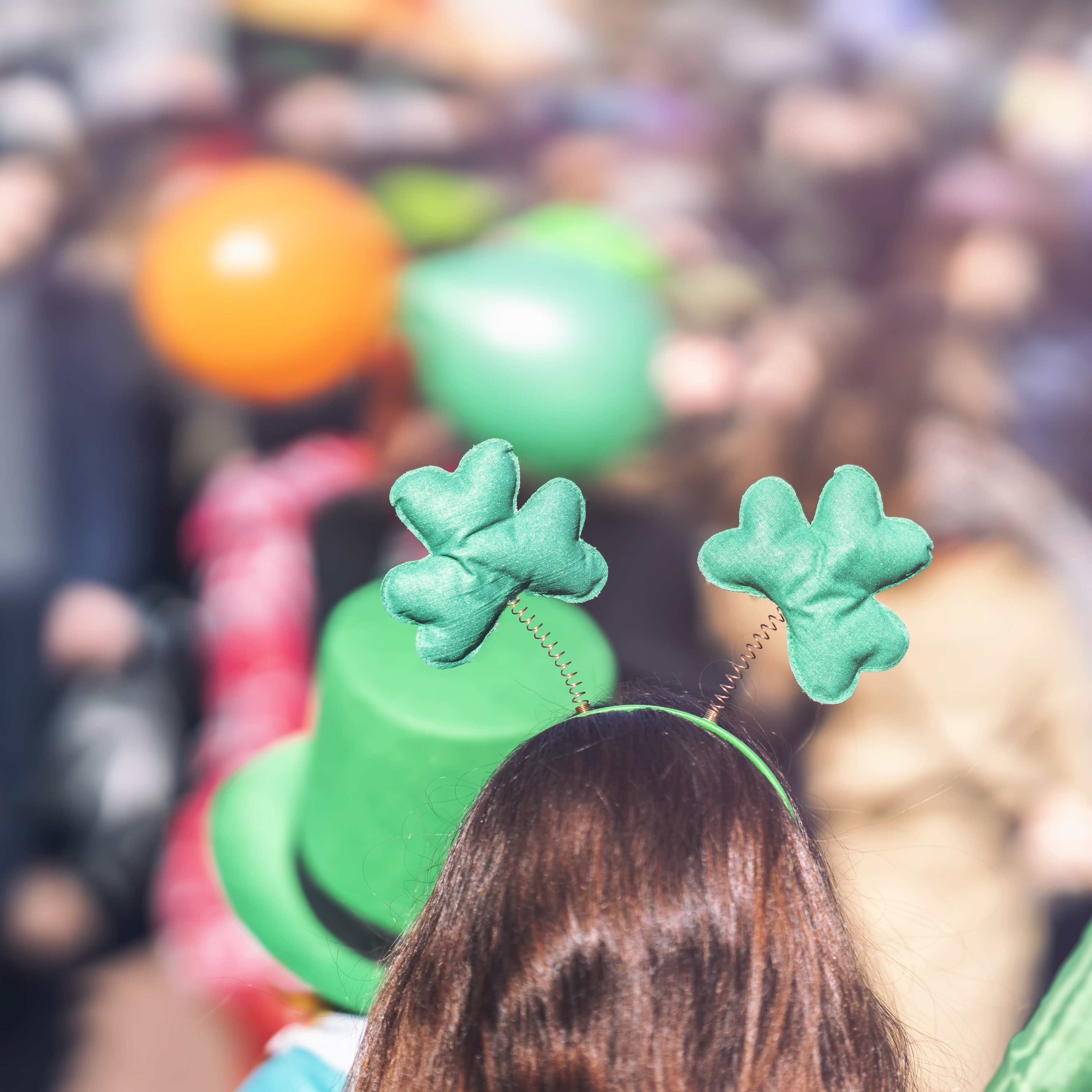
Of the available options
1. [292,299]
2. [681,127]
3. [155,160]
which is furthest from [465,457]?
[681,127]

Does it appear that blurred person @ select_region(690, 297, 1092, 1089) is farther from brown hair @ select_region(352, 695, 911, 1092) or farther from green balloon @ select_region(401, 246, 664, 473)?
brown hair @ select_region(352, 695, 911, 1092)

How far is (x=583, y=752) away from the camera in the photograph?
0.52m

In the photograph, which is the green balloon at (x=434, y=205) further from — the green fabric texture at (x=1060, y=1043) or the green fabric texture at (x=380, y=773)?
the green fabric texture at (x=1060, y=1043)

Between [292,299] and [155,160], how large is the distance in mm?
577

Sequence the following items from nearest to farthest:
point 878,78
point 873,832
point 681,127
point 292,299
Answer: point 873,832 → point 292,299 → point 681,127 → point 878,78

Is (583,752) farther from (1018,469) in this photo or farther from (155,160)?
(155,160)

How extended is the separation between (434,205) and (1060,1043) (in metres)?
1.55

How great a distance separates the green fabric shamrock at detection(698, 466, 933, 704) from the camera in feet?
1.80

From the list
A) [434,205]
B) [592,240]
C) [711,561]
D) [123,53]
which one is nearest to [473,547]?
[711,561]

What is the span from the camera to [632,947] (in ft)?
1.58

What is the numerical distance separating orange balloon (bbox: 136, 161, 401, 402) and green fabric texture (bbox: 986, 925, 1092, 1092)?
1149mm

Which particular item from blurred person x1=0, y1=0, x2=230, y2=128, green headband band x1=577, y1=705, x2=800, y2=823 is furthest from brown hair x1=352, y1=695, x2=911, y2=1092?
blurred person x1=0, y1=0, x2=230, y2=128

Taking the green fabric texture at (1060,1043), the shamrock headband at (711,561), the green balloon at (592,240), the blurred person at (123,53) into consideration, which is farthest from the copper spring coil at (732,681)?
the blurred person at (123,53)

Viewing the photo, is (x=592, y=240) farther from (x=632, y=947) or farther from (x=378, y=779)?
(x=632, y=947)
